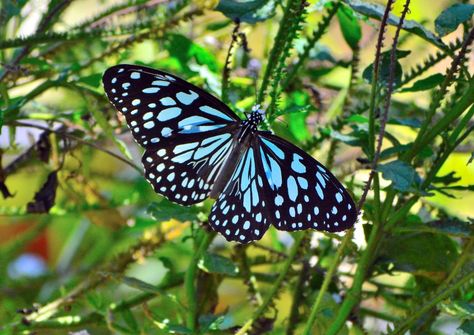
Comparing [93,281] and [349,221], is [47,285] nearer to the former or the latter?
[93,281]

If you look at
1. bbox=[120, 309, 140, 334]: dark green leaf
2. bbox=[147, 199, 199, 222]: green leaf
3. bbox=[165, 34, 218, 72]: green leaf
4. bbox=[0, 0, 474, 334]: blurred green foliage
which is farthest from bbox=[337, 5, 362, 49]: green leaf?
bbox=[120, 309, 140, 334]: dark green leaf

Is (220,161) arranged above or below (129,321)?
above

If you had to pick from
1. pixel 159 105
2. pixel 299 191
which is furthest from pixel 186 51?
pixel 299 191

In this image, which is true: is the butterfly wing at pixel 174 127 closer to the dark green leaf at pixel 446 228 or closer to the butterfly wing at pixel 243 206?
the butterfly wing at pixel 243 206

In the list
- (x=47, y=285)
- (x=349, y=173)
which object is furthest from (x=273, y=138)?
(x=47, y=285)

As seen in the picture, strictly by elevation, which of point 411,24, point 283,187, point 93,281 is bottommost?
point 93,281

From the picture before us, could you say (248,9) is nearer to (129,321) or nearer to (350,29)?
(350,29)

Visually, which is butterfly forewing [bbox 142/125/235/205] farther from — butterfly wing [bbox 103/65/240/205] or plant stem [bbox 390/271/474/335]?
plant stem [bbox 390/271/474/335]
